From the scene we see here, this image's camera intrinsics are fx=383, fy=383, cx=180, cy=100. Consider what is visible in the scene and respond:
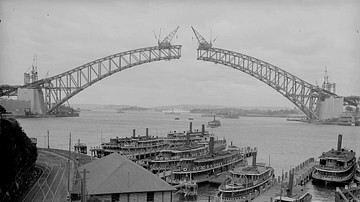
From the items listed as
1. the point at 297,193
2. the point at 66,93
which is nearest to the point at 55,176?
the point at 297,193

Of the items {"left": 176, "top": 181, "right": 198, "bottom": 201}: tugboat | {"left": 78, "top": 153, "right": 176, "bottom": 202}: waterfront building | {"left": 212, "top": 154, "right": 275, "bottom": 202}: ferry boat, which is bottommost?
{"left": 176, "top": 181, "right": 198, "bottom": 201}: tugboat

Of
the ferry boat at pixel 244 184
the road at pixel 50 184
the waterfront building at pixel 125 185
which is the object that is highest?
the waterfront building at pixel 125 185

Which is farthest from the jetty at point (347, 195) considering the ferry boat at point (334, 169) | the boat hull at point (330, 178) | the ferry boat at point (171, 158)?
the ferry boat at point (171, 158)

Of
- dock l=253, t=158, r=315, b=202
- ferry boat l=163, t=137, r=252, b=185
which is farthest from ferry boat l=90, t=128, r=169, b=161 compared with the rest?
dock l=253, t=158, r=315, b=202

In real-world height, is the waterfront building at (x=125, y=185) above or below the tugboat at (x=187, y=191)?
above

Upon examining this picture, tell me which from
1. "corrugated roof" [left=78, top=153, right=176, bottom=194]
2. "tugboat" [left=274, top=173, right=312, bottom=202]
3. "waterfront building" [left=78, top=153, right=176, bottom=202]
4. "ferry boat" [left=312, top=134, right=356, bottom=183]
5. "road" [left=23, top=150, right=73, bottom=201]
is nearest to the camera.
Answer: "waterfront building" [left=78, top=153, right=176, bottom=202]

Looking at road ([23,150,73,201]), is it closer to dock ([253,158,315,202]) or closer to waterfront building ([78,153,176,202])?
waterfront building ([78,153,176,202])

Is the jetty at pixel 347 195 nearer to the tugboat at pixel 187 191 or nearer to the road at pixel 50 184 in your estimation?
the tugboat at pixel 187 191
